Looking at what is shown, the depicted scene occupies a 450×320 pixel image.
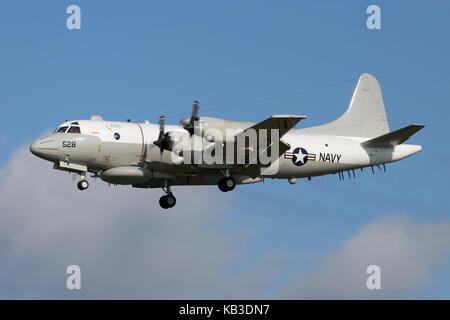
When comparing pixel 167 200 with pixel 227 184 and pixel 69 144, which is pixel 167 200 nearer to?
pixel 227 184

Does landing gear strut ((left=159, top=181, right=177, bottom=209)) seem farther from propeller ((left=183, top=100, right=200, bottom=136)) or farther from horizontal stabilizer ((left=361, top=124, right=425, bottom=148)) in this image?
horizontal stabilizer ((left=361, top=124, right=425, bottom=148))

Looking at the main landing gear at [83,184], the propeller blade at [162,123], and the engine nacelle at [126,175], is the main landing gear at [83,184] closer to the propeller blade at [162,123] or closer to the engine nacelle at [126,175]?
the engine nacelle at [126,175]

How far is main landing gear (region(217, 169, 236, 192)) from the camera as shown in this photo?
30156 mm

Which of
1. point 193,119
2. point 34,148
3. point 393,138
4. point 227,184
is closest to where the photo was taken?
point 34,148

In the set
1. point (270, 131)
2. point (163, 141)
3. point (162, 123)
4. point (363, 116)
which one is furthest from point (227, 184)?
point (363, 116)

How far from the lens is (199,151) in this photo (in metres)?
29.0

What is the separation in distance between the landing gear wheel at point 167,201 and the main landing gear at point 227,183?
2.08m

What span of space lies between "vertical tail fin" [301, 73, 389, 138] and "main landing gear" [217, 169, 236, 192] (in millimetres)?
4845

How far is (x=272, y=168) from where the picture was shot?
101 ft

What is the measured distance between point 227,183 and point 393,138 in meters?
7.06
